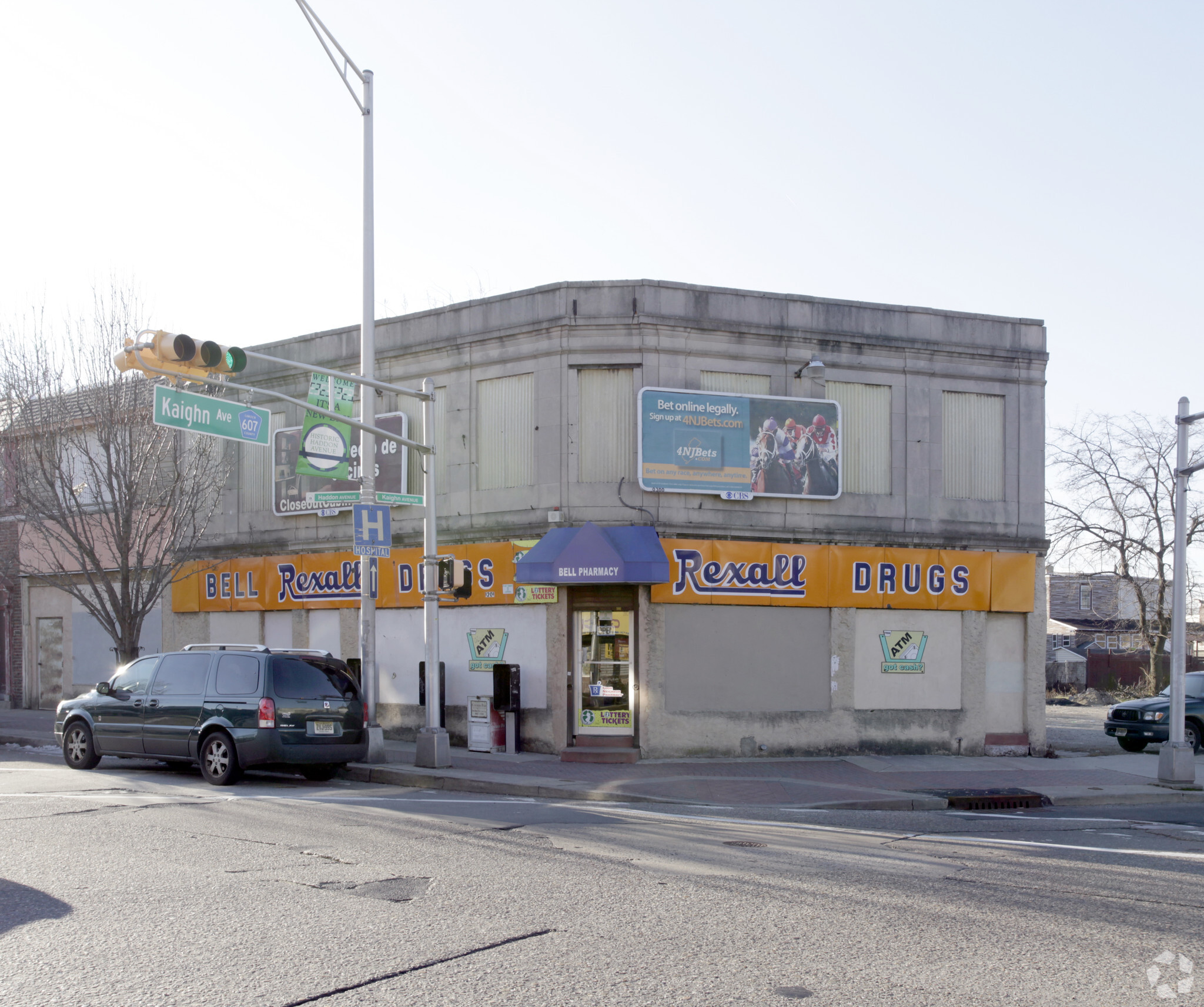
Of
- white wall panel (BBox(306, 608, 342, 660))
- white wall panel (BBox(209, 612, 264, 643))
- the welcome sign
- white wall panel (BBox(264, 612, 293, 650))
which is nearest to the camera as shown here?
the welcome sign

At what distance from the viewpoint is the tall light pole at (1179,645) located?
16.5 metres

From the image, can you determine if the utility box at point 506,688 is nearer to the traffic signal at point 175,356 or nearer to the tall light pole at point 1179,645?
the traffic signal at point 175,356

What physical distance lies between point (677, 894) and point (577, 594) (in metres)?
10.8

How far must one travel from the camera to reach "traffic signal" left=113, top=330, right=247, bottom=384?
42.3ft

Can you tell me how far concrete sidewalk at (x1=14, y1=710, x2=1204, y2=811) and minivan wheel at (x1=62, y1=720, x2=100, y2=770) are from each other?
372 centimetres

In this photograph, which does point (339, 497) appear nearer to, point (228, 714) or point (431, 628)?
point (431, 628)

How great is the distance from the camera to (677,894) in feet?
26.0

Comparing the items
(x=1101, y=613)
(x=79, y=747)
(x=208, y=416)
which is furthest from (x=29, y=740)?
(x=1101, y=613)

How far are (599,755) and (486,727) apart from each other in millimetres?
2229

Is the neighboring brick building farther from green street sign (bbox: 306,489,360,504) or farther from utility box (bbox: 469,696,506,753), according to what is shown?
green street sign (bbox: 306,489,360,504)

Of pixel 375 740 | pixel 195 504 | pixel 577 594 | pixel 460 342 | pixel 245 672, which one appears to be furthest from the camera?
pixel 195 504

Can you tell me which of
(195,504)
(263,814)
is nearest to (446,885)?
(263,814)

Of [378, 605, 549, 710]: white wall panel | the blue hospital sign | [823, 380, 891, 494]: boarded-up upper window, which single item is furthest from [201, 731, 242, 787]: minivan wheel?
[823, 380, 891, 494]: boarded-up upper window

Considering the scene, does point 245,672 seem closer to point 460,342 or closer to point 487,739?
point 487,739
